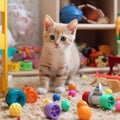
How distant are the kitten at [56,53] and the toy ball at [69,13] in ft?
1.41

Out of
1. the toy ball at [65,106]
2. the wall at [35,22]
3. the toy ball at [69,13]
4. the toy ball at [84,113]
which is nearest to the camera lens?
the toy ball at [84,113]

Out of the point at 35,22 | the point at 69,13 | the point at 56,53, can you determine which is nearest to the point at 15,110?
the point at 56,53

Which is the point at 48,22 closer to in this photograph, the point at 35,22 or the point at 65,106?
the point at 65,106

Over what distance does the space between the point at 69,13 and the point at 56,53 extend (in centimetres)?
51

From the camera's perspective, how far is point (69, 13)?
2066 millimetres

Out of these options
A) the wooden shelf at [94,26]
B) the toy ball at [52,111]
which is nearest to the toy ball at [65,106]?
the toy ball at [52,111]

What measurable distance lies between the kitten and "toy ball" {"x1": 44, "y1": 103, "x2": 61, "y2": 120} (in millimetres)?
485

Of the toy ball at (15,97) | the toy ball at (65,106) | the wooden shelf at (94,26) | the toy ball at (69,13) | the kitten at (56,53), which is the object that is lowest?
the toy ball at (65,106)

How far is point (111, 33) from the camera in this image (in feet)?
7.69

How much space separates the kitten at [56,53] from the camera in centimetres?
159

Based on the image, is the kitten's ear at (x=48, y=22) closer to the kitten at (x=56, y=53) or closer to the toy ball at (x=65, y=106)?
the kitten at (x=56, y=53)

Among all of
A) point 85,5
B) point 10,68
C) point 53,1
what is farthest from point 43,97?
point 85,5

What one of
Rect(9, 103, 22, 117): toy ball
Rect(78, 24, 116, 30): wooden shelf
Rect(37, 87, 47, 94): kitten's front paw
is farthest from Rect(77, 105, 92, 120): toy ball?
Rect(78, 24, 116, 30): wooden shelf

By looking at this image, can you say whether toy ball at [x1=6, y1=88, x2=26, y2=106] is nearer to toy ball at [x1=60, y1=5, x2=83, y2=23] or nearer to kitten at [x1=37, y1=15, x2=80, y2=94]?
kitten at [x1=37, y1=15, x2=80, y2=94]
